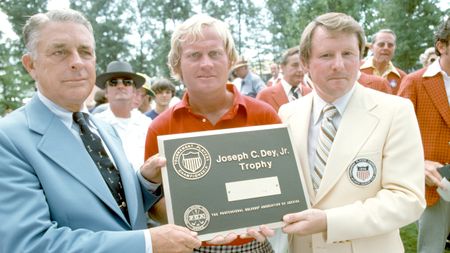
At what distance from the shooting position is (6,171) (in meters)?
1.67

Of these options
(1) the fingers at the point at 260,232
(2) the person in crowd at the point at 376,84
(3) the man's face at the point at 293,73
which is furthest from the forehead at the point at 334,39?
(3) the man's face at the point at 293,73

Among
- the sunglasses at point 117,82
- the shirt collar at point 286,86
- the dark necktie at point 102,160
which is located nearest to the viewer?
the dark necktie at point 102,160

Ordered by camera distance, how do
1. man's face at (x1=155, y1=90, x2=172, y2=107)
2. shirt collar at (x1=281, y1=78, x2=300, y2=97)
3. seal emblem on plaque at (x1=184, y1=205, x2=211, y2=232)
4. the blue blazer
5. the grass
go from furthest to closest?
man's face at (x1=155, y1=90, x2=172, y2=107) < shirt collar at (x1=281, y1=78, x2=300, y2=97) < the grass < seal emblem on plaque at (x1=184, y1=205, x2=211, y2=232) < the blue blazer

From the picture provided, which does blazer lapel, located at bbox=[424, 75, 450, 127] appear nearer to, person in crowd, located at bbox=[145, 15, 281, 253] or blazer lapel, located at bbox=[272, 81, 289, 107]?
person in crowd, located at bbox=[145, 15, 281, 253]

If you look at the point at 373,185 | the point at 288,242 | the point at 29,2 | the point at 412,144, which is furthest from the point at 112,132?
the point at 29,2

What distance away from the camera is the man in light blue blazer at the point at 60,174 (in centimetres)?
164

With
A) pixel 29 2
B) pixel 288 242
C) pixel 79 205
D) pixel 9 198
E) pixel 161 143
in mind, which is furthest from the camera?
pixel 29 2

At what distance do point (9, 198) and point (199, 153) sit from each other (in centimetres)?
88

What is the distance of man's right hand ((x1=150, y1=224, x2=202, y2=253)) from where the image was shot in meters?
1.79

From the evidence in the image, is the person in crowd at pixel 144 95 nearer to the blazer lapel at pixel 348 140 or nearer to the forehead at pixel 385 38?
the forehead at pixel 385 38

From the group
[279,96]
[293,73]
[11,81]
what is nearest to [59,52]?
[279,96]

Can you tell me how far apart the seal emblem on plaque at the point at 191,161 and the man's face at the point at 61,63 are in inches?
23.8

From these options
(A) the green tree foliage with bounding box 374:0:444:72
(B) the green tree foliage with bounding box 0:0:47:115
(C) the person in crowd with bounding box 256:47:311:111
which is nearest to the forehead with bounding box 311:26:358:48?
(C) the person in crowd with bounding box 256:47:311:111

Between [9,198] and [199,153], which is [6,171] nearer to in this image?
[9,198]
